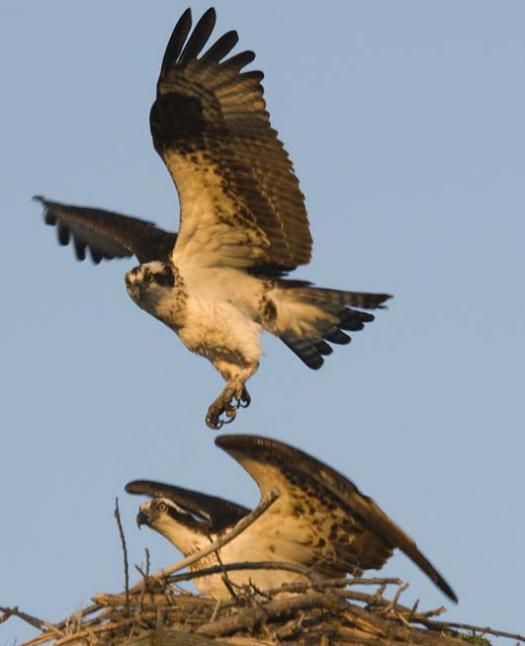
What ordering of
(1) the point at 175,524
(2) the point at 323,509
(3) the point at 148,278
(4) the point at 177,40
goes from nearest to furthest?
(2) the point at 323,509
(1) the point at 175,524
(4) the point at 177,40
(3) the point at 148,278

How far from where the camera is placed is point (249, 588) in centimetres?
865

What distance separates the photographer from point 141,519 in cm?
1045

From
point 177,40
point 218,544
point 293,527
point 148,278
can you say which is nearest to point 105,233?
point 148,278

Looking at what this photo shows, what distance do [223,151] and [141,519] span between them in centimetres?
285

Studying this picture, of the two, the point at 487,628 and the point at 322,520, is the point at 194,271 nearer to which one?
the point at 322,520

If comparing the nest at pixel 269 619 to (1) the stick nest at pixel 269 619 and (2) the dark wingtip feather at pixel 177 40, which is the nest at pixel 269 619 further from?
(2) the dark wingtip feather at pixel 177 40

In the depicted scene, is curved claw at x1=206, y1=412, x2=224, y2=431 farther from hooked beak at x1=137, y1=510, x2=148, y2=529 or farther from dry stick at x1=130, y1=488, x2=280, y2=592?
dry stick at x1=130, y1=488, x2=280, y2=592

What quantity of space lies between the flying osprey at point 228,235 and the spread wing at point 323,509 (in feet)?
9.35

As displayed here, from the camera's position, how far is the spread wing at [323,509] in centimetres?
906

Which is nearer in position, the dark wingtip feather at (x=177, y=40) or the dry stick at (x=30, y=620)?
the dry stick at (x=30, y=620)

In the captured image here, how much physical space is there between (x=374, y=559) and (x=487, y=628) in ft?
3.22

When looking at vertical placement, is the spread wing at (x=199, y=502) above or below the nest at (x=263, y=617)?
above

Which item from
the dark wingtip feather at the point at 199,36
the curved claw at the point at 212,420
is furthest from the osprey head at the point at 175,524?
the dark wingtip feather at the point at 199,36

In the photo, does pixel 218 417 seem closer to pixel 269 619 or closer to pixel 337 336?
pixel 337 336
